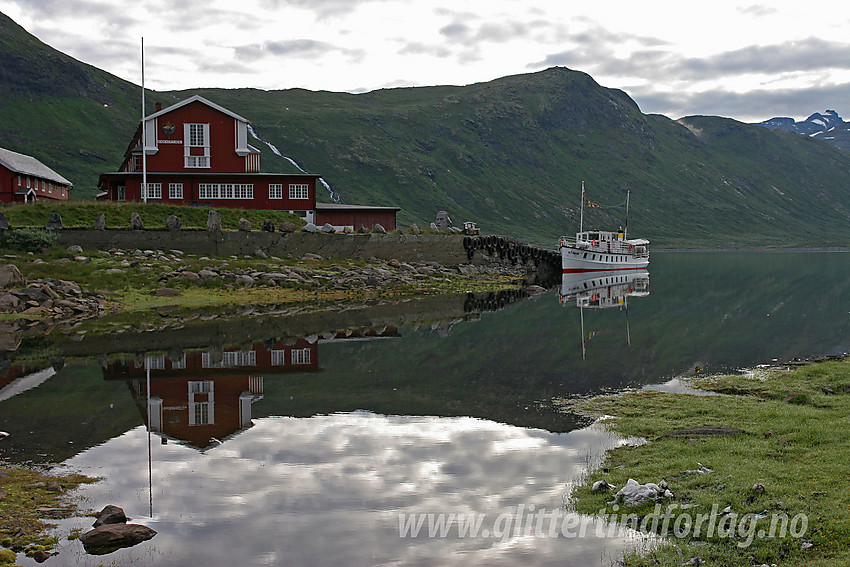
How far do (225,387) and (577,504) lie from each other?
14.7 meters

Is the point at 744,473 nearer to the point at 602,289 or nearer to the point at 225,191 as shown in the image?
the point at 602,289

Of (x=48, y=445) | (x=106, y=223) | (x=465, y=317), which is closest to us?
(x=48, y=445)

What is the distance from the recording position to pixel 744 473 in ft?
46.7

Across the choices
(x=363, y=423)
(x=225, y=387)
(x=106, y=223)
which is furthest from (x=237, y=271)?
(x=363, y=423)

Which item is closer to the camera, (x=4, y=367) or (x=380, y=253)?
(x=4, y=367)

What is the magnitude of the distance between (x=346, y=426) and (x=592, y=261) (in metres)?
79.2

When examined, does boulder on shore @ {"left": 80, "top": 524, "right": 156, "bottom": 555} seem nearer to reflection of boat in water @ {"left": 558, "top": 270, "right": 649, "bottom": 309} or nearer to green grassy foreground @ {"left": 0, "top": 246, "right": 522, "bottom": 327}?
green grassy foreground @ {"left": 0, "top": 246, "right": 522, "bottom": 327}

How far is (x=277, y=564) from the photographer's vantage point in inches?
473

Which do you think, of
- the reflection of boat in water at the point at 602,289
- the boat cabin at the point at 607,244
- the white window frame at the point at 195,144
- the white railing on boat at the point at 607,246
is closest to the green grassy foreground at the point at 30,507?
the reflection of boat in water at the point at 602,289

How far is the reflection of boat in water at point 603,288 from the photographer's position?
203 feet

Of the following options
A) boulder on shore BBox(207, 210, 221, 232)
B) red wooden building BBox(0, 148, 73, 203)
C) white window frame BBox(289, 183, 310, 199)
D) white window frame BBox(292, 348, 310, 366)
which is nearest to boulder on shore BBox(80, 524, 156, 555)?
white window frame BBox(292, 348, 310, 366)

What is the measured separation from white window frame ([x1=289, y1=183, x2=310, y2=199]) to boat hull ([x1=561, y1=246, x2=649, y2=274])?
31.6 metres

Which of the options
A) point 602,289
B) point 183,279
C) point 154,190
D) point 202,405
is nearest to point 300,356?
point 202,405

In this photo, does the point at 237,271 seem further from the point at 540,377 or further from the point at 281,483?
the point at 281,483
